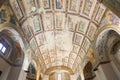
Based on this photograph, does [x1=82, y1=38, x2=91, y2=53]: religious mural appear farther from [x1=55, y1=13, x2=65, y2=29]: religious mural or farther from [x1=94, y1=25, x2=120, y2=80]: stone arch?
[x1=55, y1=13, x2=65, y2=29]: religious mural

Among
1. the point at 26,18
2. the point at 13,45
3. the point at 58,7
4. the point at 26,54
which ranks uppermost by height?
the point at 58,7

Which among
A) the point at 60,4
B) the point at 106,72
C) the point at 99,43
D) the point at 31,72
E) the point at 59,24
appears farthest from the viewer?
the point at 31,72

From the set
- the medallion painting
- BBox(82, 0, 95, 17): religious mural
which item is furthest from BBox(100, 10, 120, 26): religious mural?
the medallion painting

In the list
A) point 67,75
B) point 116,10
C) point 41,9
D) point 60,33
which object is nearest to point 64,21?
point 60,33

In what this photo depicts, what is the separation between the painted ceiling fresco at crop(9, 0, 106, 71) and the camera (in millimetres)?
7977

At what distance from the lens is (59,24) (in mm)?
9680

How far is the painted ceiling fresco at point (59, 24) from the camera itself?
26.2 ft

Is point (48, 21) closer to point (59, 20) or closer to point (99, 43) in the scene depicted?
point (59, 20)

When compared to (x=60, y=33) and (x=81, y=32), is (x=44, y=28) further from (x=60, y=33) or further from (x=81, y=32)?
(x=81, y=32)

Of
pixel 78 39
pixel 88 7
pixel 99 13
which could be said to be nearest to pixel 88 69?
pixel 78 39

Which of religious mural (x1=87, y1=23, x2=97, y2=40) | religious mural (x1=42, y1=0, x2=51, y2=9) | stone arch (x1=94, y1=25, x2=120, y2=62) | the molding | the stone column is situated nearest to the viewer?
the stone column

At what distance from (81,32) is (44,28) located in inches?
109

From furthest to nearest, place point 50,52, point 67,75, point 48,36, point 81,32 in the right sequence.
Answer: point 67,75 → point 50,52 → point 48,36 → point 81,32

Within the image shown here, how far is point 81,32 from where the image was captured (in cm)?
983
